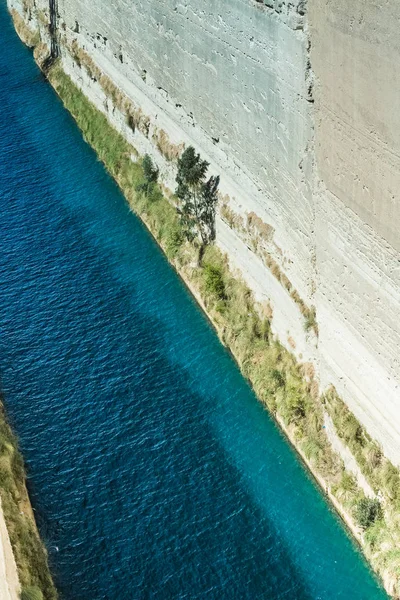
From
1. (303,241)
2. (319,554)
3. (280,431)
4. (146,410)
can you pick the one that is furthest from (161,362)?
(319,554)

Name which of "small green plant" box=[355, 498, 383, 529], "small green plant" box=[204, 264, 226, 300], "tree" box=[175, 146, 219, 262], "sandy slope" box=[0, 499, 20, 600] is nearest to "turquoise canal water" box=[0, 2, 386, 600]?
"small green plant" box=[355, 498, 383, 529]

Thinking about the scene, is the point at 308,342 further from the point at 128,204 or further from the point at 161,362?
the point at 128,204

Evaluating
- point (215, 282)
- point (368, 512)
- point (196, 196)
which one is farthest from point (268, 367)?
point (196, 196)

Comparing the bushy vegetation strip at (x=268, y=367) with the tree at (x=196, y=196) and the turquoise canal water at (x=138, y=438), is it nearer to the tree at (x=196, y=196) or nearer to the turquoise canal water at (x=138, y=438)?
the tree at (x=196, y=196)

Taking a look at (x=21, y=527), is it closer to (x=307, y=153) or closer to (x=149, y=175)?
(x=307, y=153)

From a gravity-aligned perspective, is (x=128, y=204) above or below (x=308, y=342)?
below

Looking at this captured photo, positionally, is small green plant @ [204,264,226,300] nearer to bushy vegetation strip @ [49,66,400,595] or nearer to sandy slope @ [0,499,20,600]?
bushy vegetation strip @ [49,66,400,595]

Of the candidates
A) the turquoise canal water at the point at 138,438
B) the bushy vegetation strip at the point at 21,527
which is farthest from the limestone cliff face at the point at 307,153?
the bushy vegetation strip at the point at 21,527
